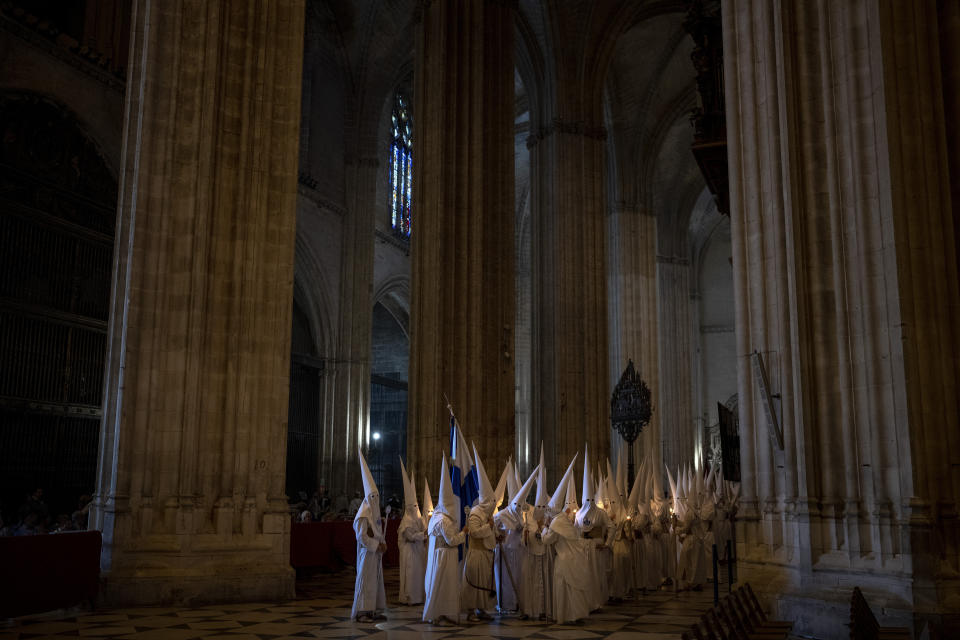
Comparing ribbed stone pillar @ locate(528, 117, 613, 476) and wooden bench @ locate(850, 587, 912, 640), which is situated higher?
ribbed stone pillar @ locate(528, 117, 613, 476)

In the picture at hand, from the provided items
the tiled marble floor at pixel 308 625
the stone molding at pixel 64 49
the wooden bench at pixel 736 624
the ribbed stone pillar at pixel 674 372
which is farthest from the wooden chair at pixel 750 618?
the ribbed stone pillar at pixel 674 372

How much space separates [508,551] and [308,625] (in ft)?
8.28

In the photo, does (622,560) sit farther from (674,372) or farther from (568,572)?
(674,372)

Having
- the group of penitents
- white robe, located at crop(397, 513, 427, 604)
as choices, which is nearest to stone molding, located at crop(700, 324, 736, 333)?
the group of penitents

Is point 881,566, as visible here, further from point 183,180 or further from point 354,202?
point 354,202

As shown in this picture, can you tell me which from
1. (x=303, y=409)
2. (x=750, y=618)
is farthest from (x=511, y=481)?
(x=303, y=409)

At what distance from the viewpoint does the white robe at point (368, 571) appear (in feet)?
28.2

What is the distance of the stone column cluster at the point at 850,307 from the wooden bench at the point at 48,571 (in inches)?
256

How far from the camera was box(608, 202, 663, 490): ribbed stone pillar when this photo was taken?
2600 cm

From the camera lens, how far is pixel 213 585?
9.30m

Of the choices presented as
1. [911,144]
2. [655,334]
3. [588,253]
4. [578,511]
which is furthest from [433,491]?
[655,334]

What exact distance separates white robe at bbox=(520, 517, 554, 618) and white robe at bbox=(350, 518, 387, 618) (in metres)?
1.54

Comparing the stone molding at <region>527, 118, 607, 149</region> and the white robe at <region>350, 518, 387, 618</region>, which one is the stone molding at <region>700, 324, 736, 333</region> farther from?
the white robe at <region>350, 518, 387, 618</region>

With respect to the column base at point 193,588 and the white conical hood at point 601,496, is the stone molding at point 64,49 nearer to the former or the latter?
the column base at point 193,588
